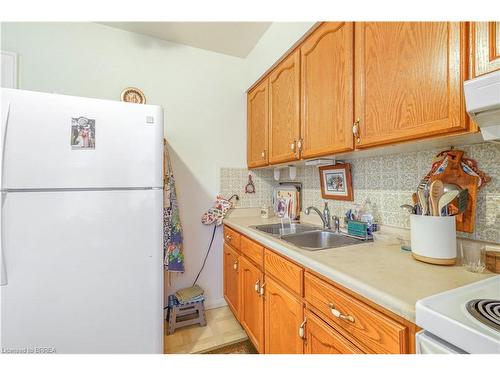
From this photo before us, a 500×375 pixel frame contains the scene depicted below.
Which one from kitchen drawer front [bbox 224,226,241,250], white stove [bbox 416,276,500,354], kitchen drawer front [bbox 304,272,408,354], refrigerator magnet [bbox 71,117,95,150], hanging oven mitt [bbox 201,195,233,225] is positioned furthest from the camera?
hanging oven mitt [bbox 201,195,233,225]

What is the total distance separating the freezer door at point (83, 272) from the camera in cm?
98

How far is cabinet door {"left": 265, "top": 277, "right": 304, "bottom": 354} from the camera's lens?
1.01m

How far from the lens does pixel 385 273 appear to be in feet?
2.49

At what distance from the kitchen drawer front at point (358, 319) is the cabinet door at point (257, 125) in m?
1.17

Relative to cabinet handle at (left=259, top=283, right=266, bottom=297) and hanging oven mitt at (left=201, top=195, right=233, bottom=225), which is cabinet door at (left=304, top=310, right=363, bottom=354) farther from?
hanging oven mitt at (left=201, top=195, right=233, bottom=225)

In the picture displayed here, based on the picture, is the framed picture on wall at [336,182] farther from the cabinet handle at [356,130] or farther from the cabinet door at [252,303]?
the cabinet door at [252,303]

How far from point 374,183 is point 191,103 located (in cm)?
163

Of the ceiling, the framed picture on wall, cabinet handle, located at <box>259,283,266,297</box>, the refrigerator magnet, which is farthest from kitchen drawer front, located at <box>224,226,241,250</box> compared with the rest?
the ceiling

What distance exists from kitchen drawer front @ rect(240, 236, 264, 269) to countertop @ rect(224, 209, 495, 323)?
259 millimetres

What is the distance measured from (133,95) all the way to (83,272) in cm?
138

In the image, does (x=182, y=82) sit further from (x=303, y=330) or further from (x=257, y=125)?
(x=303, y=330)

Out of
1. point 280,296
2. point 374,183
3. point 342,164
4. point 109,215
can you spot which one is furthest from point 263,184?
point 109,215

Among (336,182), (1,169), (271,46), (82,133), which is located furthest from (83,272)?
(271,46)

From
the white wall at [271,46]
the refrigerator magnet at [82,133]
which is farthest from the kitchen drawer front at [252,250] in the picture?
the white wall at [271,46]
